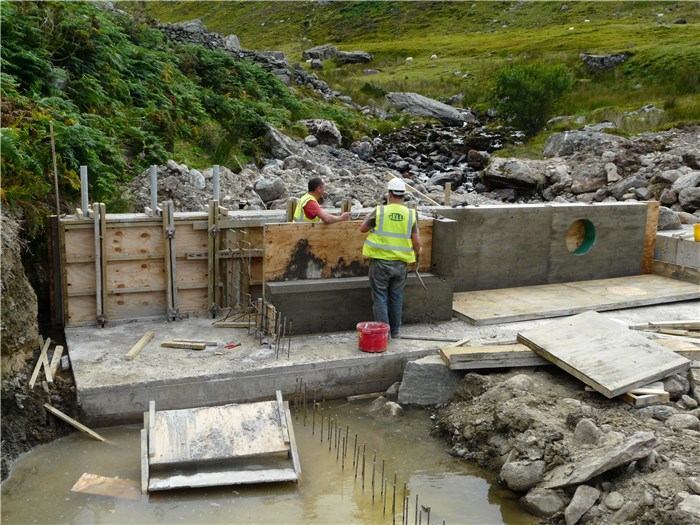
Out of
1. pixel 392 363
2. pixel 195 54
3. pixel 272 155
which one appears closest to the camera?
pixel 392 363

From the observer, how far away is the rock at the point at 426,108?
122 feet

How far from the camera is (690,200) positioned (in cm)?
1673

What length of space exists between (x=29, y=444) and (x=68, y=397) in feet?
2.20

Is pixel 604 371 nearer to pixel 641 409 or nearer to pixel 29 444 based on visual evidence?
pixel 641 409

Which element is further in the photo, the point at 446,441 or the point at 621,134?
the point at 621,134

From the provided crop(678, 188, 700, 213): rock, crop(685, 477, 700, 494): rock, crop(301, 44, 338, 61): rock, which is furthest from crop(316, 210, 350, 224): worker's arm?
crop(301, 44, 338, 61): rock

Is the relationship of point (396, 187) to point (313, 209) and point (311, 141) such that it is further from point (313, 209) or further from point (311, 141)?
point (311, 141)

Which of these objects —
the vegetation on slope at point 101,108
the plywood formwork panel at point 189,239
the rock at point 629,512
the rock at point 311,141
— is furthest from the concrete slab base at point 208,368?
the rock at point 311,141

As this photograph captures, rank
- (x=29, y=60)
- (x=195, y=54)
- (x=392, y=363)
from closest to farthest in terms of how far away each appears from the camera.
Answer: (x=392, y=363)
(x=29, y=60)
(x=195, y=54)

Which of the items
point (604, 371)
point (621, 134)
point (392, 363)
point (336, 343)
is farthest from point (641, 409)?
point (621, 134)

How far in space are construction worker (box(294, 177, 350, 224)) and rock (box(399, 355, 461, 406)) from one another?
2.27 meters

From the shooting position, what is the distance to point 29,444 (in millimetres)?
7789

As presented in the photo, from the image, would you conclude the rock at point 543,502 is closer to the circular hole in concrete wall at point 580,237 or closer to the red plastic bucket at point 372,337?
the red plastic bucket at point 372,337

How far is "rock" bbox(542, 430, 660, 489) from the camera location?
668cm
